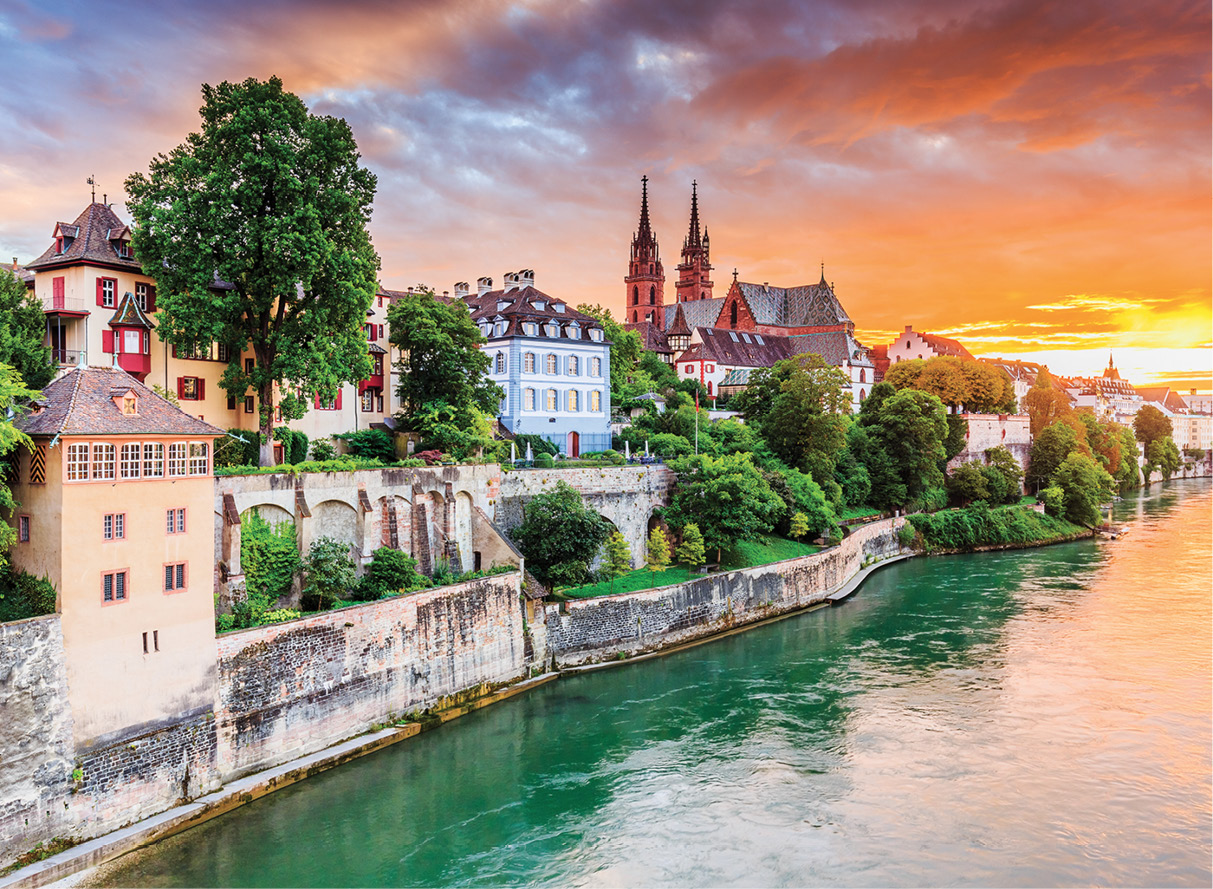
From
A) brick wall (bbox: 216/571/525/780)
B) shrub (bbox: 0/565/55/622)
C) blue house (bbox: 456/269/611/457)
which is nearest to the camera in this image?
shrub (bbox: 0/565/55/622)

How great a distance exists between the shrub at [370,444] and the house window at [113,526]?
16609 millimetres

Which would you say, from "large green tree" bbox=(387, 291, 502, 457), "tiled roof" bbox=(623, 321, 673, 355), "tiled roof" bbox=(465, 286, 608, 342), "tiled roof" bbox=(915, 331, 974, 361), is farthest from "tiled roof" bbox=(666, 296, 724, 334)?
"large green tree" bbox=(387, 291, 502, 457)

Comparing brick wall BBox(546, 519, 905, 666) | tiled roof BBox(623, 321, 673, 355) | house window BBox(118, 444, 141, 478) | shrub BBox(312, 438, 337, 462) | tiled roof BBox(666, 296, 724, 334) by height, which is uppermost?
tiled roof BBox(666, 296, 724, 334)

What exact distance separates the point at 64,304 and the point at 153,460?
1136cm

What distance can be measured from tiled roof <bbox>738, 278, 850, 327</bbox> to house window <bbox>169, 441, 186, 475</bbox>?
8105cm

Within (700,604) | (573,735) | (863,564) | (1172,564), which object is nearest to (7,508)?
(573,735)

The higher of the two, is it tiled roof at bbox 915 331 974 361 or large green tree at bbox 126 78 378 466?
tiled roof at bbox 915 331 974 361

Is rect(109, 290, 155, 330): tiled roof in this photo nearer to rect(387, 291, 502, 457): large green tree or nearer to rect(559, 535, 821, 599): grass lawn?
rect(387, 291, 502, 457): large green tree

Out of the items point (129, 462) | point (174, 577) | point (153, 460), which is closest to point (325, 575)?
point (174, 577)

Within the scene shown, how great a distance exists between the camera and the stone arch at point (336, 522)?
27266mm

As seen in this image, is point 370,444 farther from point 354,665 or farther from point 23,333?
point 354,665

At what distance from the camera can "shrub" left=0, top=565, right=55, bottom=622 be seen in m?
17.7

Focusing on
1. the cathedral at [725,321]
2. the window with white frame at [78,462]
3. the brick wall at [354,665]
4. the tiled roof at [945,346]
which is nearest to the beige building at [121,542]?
the window with white frame at [78,462]

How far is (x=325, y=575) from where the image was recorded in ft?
83.7
